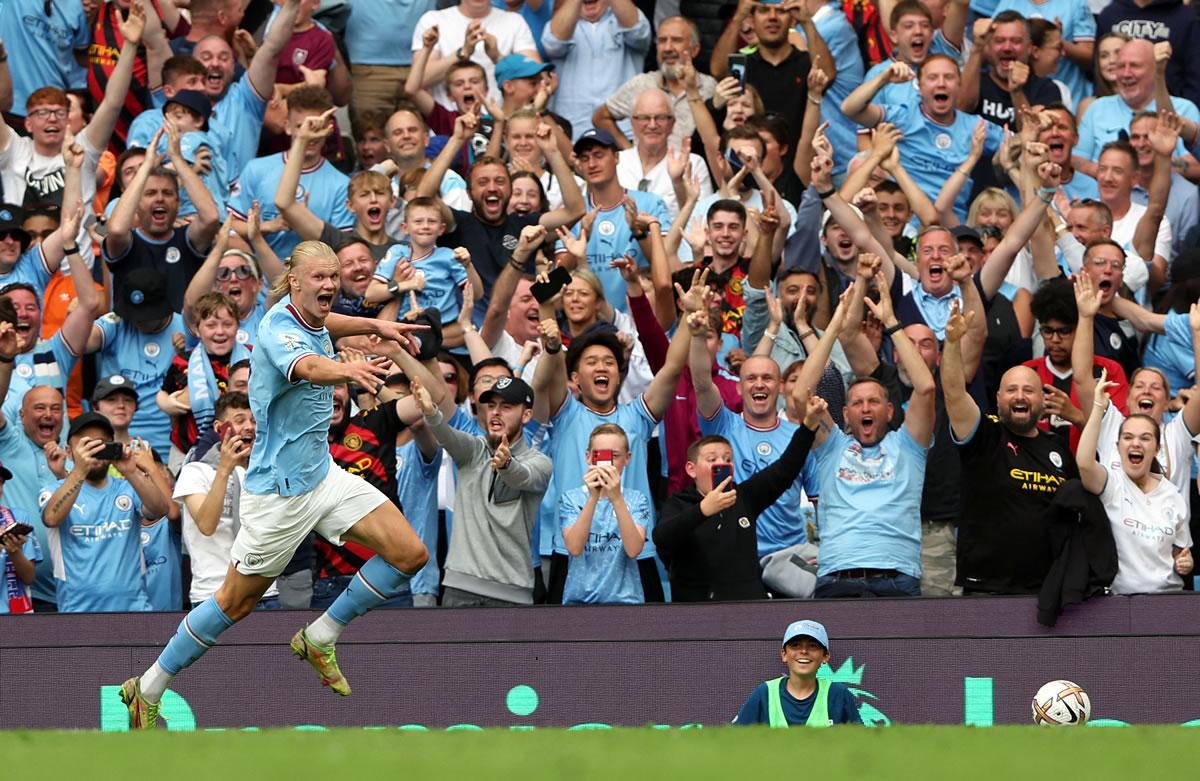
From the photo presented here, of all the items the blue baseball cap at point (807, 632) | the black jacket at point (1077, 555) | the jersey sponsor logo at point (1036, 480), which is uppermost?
the jersey sponsor logo at point (1036, 480)

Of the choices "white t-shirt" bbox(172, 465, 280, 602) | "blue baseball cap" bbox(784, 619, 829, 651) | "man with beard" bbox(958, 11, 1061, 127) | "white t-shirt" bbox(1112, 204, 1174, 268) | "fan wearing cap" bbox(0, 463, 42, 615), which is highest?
"man with beard" bbox(958, 11, 1061, 127)

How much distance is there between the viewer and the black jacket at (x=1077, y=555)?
424 inches

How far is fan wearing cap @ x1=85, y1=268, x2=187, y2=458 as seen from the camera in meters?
13.2

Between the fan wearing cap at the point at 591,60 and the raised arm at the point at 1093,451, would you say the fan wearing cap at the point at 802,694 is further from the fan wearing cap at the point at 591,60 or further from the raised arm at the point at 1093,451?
the fan wearing cap at the point at 591,60

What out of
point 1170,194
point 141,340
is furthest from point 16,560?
point 1170,194

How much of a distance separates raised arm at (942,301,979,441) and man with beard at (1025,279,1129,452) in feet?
3.15

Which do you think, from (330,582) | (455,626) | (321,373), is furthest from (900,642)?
(321,373)

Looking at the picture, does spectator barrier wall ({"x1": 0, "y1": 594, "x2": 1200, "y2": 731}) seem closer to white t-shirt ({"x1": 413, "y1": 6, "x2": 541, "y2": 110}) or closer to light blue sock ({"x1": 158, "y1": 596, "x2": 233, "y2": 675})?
light blue sock ({"x1": 158, "y1": 596, "x2": 233, "y2": 675})

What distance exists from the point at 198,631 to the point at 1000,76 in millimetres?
8551

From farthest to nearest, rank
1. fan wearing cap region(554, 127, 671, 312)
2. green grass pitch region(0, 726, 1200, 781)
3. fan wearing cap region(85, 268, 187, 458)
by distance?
fan wearing cap region(554, 127, 671, 312) → fan wearing cap region(85, 268, 187, 458) → green grass pitch region(0, 726, 1200, 781)

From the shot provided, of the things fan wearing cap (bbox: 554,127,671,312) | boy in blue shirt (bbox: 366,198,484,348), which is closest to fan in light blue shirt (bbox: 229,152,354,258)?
boy in blue shirt (bbox: 366,198,484,348)

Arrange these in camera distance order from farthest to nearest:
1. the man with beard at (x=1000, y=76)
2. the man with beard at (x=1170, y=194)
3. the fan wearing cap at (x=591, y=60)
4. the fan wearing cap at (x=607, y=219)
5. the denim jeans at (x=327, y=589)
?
the fan wearing cap at (x=591, y=60) → the man with beard at (x=1000, y=76) → the man with beard at (x=1170, y=194) → the fan wearing cap at (x=607, y=219) → the denim jeans at (x=327, y=589)

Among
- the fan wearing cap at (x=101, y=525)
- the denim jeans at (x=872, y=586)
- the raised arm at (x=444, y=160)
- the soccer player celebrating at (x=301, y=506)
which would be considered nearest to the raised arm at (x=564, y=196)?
the raised arm at (x=444, y=160)

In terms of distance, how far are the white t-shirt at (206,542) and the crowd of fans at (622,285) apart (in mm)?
31
